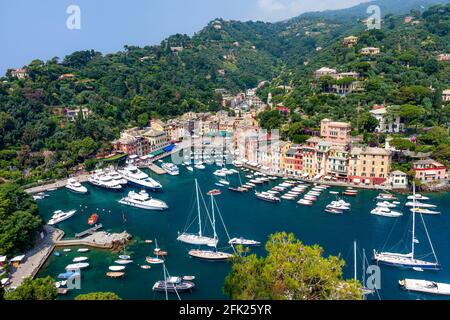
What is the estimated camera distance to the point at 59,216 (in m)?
14.8

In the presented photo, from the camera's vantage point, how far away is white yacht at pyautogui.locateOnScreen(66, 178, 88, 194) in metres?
17.9

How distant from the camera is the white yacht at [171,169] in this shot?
66.9ft

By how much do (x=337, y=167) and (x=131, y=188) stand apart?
8995 mm

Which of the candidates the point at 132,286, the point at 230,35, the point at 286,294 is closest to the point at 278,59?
the point at 230,35

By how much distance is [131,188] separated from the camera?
18438 millimetres

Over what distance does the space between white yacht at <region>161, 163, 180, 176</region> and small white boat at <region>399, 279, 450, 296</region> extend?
1232cm

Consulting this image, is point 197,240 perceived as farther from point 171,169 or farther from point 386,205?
point 171,169

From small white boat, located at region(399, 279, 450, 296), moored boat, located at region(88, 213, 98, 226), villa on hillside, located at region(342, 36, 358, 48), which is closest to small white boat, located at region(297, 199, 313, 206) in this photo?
small white boat, located at region(399, 279, 450, 296)

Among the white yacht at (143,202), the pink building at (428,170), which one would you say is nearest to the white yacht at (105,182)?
the white yacht at (143,202)

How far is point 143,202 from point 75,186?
4.13 metres

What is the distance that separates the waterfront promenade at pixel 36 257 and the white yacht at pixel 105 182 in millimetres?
4383

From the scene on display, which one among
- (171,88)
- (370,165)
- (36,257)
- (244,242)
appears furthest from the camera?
(171,88)

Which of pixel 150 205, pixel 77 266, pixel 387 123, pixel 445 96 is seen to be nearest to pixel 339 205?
pixel 150 205
